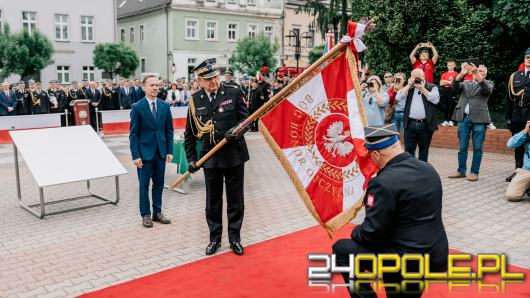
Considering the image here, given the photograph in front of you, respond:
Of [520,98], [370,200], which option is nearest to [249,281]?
[370,200]

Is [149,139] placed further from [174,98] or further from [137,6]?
[137,6]

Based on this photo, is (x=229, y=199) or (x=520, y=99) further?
(x=520, y=99)

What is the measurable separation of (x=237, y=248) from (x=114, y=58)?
3638cm

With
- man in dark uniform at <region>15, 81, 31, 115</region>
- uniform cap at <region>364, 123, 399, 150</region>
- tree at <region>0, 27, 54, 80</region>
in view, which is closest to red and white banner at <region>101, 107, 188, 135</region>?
man in dark uniform at <region>15, 81, 31, 115</region>

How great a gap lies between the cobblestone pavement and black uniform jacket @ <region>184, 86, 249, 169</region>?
110cm

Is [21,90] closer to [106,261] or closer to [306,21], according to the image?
[106,261]

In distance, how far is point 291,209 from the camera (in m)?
7.91

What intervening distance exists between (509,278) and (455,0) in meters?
13.5

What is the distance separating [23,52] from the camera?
Answer: 32.8 metres

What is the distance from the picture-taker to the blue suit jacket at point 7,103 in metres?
17.0

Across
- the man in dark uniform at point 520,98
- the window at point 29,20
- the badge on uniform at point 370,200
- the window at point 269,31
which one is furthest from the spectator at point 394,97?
the window at point 269,31

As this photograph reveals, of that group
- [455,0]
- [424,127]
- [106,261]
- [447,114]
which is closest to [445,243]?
[106,261]

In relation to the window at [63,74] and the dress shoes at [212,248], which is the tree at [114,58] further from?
the dress shoes at [212,248]

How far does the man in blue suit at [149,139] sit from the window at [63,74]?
3687 cm
